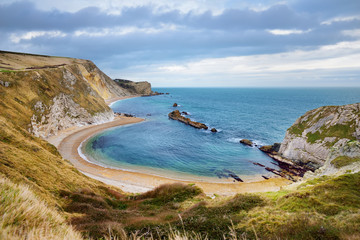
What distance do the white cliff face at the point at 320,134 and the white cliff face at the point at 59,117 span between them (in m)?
56.7

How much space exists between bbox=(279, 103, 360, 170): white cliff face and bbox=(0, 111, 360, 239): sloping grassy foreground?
24.2 meters

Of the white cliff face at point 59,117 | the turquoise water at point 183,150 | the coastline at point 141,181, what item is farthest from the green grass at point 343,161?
the white cliff face at point 59,117

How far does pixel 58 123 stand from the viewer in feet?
153

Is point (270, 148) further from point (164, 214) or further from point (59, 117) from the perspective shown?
point (59, 117)

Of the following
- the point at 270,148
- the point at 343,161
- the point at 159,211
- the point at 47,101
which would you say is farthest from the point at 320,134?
the point at 47,101

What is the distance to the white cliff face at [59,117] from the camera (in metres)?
40.2

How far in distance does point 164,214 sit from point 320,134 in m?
36.3

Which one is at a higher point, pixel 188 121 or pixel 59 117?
pixel 59 117

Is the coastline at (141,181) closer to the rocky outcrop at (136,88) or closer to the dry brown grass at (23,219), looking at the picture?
the dry brown grass at (23,219)

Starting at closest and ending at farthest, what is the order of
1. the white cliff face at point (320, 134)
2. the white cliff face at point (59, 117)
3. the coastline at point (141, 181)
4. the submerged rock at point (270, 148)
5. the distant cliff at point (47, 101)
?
the coastline at point (141, 181) < the white cliff face at point (320, 134) < the distant cliff at point (47, 101) < the white cliff face at point (59, 117) < the submerged rock at point (270, 148)

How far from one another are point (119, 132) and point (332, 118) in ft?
177

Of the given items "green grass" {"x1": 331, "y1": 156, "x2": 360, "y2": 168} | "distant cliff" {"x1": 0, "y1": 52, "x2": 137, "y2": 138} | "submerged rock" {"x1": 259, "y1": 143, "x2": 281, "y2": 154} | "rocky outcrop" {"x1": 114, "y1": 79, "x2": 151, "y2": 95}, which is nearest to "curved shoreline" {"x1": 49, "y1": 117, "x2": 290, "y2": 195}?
"green grass" {"x1": 331, "y1": 156, "x2": 360, "y2": 168}

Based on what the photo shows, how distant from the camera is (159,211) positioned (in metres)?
12.5

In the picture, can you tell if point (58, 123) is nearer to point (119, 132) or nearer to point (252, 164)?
point (119, 132)
